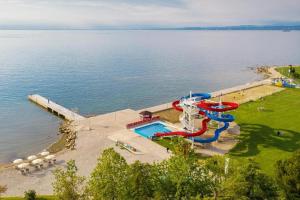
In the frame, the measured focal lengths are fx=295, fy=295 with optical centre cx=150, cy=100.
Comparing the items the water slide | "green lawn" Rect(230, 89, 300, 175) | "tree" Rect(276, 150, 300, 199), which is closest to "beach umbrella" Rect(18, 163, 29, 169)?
the water slide

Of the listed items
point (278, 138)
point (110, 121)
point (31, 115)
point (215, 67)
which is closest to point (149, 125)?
point (110, 121)

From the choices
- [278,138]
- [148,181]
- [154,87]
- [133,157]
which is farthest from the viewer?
[154,87]

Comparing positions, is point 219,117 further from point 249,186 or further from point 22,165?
point 22,165

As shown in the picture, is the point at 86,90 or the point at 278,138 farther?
the point at 86,90

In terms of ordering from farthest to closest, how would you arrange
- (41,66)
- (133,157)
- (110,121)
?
(41,66) < (110,121) < (133,157)

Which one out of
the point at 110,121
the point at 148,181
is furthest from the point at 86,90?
the point at 148,181

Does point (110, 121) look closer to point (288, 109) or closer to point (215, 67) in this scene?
point (288, 109)

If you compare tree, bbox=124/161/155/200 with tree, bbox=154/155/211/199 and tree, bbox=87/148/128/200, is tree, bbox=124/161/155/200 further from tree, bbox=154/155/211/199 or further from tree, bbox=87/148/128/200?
tree, bbox=154/155/211/199

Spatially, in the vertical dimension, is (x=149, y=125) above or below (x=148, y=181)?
below
